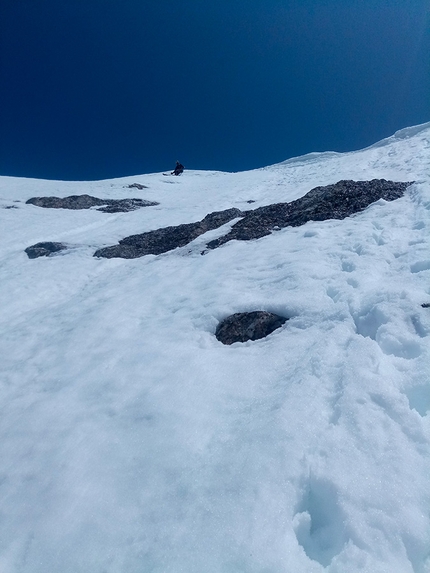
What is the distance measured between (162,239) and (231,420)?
11.3 meters

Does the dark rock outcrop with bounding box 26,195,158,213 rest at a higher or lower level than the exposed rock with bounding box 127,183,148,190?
lower

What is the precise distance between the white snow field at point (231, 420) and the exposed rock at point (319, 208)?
93.1 inches

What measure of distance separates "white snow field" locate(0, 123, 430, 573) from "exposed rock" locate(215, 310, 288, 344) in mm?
180

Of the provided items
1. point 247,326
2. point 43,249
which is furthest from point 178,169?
point 247,326

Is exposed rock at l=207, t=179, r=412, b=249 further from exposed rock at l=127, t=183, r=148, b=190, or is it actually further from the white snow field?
exposed rock at l=127, t=183, r=148, b=190

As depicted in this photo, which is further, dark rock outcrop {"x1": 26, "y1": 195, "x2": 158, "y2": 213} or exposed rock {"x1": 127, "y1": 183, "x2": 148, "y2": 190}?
exposed rock {"x1": 127, "y1": 183, "x2": 148, "y2": 190}

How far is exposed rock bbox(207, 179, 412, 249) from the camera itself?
492 inches

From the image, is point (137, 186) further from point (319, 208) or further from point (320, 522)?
point (320, 522)

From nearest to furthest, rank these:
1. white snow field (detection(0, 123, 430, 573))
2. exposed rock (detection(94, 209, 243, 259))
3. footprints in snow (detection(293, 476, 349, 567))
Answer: footprints in snow (detection(293, 476, 349, 567)) → white snow field (detection(0, 123, 430, 573)) → exposed rock (detection(94, 209, 243, 259))

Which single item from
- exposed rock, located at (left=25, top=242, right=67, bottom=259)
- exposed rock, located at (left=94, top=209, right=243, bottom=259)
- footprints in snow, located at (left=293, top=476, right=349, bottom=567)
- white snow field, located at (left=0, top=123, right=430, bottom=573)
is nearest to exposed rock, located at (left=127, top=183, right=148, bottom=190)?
exposed rock, located at (left=94, top=209, right=243, bottom=259)

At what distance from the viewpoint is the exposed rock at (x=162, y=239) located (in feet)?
46.4

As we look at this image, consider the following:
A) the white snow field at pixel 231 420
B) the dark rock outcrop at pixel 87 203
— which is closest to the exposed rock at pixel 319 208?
the white snow field at pixel 231 420

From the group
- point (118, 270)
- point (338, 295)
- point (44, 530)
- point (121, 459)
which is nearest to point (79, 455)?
point (121, 459)

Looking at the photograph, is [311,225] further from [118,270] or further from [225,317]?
[118,270]
